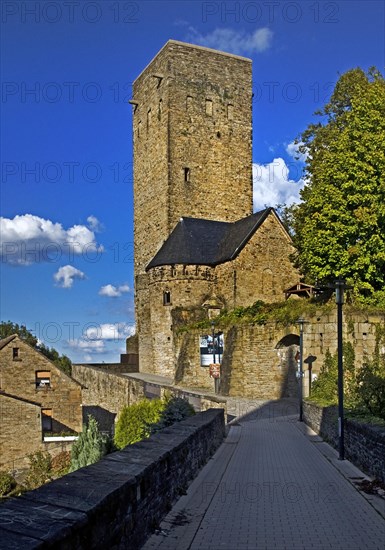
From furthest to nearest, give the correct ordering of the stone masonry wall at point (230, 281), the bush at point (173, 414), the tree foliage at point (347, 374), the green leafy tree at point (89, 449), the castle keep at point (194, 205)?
the castle keep at point (194, 205)
the stone masonry wall at point (230, 281)
the tree foliage at point (347, 374)
the green leafy tree at point (89, 449)
the bush at point (173, 414)

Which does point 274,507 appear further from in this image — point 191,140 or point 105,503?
point 191,140

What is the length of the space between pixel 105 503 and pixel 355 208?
24.6m

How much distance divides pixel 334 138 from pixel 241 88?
17050 millimetres

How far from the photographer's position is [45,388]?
33812mm

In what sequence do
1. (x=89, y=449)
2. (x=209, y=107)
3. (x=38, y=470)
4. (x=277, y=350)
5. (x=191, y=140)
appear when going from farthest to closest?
(x=209, y=107) → (x=191, y=140) → (x=277, y=350) → (x=38, y=470) → (x=89, y=449)

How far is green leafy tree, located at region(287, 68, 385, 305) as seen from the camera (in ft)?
86.8

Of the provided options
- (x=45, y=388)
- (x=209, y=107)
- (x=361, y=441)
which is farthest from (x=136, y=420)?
(x=209, y=107)

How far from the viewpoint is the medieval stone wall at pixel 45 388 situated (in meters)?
33.7

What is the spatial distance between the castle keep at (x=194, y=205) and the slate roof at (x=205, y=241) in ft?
0.23

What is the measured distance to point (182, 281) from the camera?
127ft

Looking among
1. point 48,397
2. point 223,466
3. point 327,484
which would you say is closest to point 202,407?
point 223,466

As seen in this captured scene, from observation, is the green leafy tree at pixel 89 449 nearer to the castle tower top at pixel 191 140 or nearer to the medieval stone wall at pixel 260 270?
the medieval stone wall at pixel 260 270

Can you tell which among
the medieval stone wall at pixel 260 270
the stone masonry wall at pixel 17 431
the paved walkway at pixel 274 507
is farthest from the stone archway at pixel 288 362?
the paved walkway at pixel 274 507

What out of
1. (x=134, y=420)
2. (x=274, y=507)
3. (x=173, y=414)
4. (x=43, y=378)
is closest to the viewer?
(x=274, y=507)
